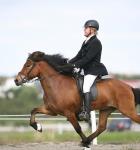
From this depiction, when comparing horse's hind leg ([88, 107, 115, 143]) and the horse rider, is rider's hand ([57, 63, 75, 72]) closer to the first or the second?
the horse rider

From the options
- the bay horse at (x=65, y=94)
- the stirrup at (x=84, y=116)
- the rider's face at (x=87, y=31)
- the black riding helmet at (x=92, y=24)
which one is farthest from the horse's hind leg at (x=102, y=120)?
the black riding helmet at (x=92, y=24)

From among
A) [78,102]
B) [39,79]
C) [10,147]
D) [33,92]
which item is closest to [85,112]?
[78,102]

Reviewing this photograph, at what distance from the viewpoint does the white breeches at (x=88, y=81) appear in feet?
48.7

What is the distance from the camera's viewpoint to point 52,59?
15297mm

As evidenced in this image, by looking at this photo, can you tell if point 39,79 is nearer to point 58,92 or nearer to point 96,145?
point 58,92

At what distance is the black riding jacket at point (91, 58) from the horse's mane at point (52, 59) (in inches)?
8.9

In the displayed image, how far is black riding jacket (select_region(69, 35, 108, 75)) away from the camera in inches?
587

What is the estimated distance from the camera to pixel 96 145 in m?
17.8

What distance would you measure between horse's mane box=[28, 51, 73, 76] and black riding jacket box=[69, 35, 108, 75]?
0.74ft

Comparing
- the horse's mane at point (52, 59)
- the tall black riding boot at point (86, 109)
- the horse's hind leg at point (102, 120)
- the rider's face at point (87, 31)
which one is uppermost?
the rider's face at point (87, 31)

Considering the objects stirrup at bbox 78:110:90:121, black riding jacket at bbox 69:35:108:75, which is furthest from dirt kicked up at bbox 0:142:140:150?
black riding jacket at bbox 69:35:108:75

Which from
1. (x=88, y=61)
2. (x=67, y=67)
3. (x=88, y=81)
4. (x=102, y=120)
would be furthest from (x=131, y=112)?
(x=67, y=67)

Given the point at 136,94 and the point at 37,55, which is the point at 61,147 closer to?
the point at 136,94

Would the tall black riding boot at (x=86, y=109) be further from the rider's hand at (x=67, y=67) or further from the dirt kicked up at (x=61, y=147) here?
the dirt kicked up at (x=61, y=147)
